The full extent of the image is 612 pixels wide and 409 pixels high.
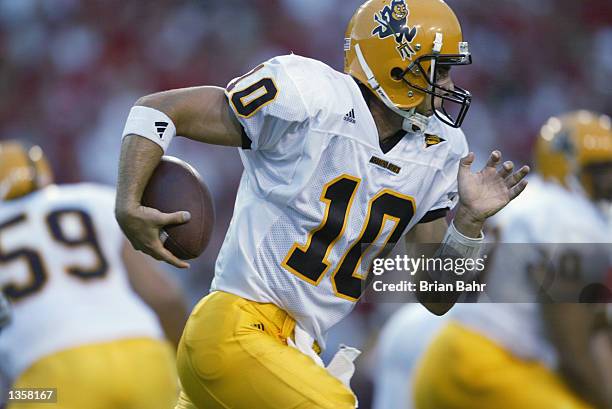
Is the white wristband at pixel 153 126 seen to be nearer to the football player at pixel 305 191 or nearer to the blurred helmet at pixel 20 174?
the football player at pixel 305 191

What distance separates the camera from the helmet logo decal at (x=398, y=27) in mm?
2480

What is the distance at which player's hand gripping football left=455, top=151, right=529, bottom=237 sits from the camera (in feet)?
7.73

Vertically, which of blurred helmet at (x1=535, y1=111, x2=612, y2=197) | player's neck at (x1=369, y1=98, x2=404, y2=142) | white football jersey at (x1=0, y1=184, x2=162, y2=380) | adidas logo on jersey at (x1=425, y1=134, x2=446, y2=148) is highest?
player's neck at (x1=369, y1=98, x2=404, y2=142)

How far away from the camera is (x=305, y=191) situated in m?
2.27

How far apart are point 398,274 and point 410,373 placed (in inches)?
54.2

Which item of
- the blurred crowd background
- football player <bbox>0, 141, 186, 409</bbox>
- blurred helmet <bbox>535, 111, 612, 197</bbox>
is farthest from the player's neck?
the blurred crowd background

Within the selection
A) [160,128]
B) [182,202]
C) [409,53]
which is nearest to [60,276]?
[182,202]

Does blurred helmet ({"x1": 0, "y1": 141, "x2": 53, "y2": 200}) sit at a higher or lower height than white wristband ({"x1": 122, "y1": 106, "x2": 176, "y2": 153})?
lower

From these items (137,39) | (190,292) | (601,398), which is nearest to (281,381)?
(601,398)

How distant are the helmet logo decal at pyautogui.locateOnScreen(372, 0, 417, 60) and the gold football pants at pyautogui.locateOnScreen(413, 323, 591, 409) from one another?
172cm

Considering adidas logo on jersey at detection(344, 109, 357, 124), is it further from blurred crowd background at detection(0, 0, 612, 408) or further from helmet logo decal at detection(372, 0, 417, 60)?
blurred crowd background at detection(0, 0, 612, 408)

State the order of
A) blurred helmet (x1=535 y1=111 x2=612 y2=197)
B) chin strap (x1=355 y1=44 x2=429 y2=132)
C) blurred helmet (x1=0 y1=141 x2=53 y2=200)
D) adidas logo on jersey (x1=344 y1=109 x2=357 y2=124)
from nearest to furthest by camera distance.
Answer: adidas logo on jersey (x1=344 y1=109 x2=357 y2=124) < chin strap (x1=355 y1=44 x2=429 y2=132) < blurred helmet (x1=0 y1=141 x2=53 y2=200) < blurred helmet (x1=535 y1=111 x2=612 y2=197)

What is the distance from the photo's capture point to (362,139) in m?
2.35

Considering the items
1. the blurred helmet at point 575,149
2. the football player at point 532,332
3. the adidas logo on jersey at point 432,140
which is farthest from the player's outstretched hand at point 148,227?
the blurred helmet at point 575,149
